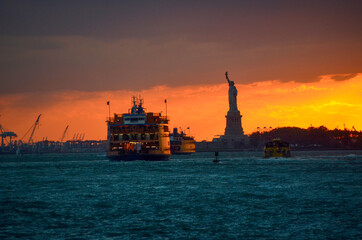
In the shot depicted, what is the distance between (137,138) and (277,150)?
168 ft

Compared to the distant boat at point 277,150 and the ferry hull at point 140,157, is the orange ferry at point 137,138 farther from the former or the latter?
the distant boat at point 277,150

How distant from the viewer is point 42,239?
2864 cm

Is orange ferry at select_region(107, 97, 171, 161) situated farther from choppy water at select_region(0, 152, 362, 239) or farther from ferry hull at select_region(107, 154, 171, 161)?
choppy water at select_region(0, 152, 362, 239)

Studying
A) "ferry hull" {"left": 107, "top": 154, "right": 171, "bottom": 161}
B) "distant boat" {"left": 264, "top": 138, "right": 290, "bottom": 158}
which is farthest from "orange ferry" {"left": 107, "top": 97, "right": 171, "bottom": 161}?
"distant boat" {"left": 264, "top": 138, "right": 290, "bottom": 158}

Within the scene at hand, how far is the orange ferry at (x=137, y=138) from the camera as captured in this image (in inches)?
4805

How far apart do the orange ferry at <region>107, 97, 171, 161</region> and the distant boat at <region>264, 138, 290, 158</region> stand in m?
39.7

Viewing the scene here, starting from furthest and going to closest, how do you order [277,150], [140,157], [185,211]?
[277,150] → [140,157] → [185,211]

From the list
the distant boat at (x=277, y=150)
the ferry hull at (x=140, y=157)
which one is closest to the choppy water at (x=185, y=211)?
the ferry hull at (x=140, y=157)

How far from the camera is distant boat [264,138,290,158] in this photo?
6147 inches

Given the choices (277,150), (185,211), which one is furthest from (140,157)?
(185,211)

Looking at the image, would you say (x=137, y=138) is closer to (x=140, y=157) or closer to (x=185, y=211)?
(x=140, y=157)

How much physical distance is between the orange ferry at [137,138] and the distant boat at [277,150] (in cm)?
3972

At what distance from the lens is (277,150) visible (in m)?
157

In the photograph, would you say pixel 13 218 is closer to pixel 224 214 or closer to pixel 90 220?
pixel 90 220
